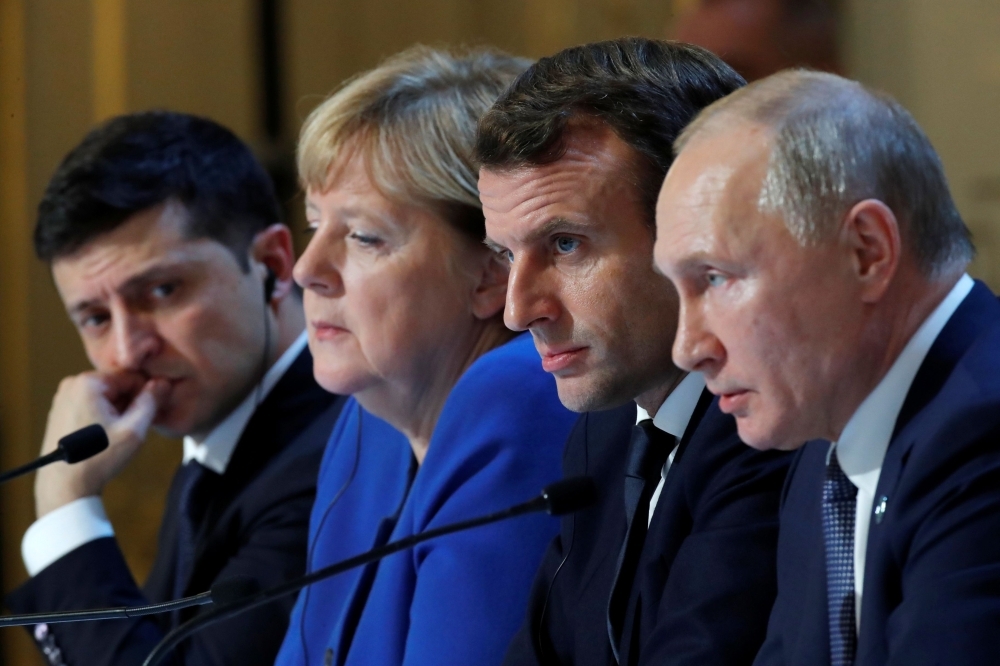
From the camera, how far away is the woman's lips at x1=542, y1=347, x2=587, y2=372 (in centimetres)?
165

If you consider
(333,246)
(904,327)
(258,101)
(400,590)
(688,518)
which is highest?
(258,101)

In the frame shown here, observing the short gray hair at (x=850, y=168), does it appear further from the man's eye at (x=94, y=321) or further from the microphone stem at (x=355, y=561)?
the man's eye at (x=94, y=321)

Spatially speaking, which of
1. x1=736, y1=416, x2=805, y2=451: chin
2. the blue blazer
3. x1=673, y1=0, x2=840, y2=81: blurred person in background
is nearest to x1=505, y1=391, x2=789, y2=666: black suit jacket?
the blue blazer

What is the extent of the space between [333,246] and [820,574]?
3.77 feet

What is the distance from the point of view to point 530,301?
65.9 inches

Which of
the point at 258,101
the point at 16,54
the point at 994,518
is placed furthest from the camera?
the point at 258,101

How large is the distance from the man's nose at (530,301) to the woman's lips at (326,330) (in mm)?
610

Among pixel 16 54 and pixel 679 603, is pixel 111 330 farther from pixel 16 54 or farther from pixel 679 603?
pixel 16 54

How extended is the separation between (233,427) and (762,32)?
170 cm

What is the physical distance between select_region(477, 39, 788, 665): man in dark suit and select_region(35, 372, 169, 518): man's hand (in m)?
1.25

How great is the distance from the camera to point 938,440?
1.15 metres

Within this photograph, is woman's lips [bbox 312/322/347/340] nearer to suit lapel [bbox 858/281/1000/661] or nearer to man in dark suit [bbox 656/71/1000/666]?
man in dark suit [bbox 656/71/1000/666]

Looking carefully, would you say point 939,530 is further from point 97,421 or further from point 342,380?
point 97,421

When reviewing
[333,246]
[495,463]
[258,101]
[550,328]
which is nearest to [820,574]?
[550,328]
